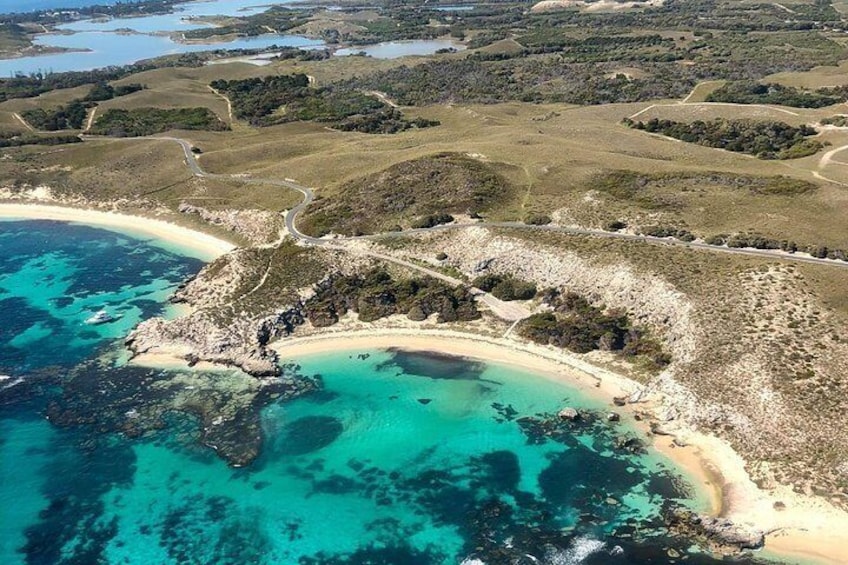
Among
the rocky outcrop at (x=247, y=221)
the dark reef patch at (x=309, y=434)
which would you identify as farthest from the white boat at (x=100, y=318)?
the dark reef patch at (x=309, y=434)

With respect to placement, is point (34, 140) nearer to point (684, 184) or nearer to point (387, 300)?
point (387, 300)

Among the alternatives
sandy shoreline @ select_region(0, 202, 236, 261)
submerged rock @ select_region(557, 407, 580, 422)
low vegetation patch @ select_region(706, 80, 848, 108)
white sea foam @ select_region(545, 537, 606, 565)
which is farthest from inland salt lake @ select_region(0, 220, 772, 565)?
low vegetation patch @ select_region(706, 80, 848, 108)

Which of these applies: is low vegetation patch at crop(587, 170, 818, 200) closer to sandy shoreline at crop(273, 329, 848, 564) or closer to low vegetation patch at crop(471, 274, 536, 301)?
low vegetation patch at crop(471, 274, 536, 301)

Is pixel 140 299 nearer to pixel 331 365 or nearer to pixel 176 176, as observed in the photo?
pixel 331 365

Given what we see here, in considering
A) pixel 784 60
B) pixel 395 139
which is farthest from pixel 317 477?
pixel 784 60

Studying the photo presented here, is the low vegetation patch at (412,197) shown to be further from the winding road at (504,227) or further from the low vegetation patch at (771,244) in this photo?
the low vegetation patch at (771,244)

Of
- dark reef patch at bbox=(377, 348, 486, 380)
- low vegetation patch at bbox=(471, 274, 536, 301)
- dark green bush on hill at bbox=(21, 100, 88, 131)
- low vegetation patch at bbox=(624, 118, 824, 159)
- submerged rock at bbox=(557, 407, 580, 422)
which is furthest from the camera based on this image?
dark green bush on hill at bbox=(21, 100, 88, 131)

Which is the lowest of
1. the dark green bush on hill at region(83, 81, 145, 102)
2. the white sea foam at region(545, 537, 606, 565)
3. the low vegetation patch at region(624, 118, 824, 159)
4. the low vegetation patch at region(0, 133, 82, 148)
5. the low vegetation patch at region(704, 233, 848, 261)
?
the white sea foam at region(545, 537, 606, 565)

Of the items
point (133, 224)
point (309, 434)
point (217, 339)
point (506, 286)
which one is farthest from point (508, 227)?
point (133, 224)
